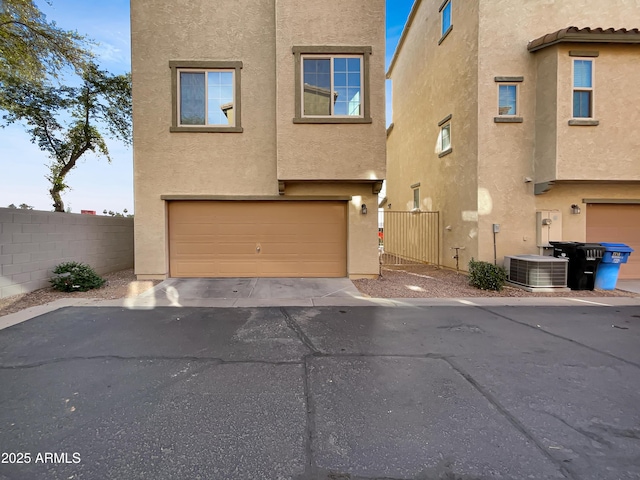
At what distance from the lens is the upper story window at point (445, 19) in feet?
36.0

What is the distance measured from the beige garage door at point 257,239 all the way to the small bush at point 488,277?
3.60 metres

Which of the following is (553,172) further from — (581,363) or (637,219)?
(581,363)

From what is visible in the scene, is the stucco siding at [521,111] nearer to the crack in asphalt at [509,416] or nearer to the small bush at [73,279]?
the crack in asphalt at [509,416]

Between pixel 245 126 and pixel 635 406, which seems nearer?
pixel 635 406

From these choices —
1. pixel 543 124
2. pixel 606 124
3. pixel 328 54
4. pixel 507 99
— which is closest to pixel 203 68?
pixel 328 54

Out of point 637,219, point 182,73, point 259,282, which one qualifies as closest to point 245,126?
point 182,73

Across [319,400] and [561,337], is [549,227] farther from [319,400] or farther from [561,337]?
[319,400]

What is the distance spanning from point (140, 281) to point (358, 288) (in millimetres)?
6152

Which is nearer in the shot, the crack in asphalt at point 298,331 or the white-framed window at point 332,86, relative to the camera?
the crack in asphalt at point 298,331

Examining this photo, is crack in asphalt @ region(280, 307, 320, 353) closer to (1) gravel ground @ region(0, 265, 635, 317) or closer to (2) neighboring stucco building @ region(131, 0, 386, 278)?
(1) gravel ground @ region(0, 265, 635, 317)

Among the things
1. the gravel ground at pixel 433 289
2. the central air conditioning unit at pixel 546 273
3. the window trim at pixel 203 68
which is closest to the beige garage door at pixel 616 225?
the gravel ground at pixel 433 289

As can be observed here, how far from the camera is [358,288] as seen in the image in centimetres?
797

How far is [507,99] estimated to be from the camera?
30.0 feet

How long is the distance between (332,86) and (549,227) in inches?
299
